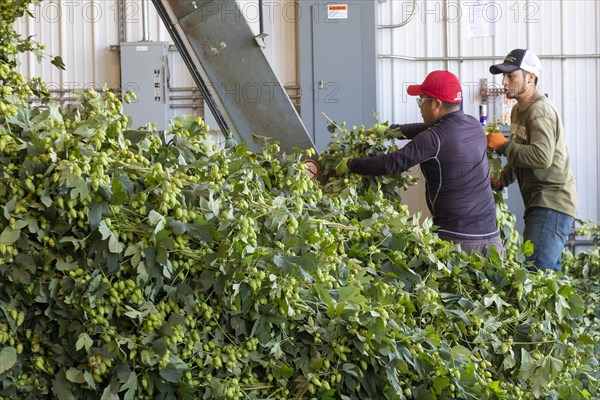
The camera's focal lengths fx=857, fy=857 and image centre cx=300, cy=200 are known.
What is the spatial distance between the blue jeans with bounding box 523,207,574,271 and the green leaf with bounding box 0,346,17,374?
2678 mm

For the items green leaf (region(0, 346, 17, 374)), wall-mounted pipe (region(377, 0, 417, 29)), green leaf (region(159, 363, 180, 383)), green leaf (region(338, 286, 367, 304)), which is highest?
wall-mounted pipe (region(377, 0, 417, 29))

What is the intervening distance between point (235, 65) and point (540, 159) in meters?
1.44

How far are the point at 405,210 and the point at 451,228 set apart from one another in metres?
0.52

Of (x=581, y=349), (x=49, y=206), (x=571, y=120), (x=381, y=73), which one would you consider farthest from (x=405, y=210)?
(x=571, y=120)

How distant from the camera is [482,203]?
11.4 feet

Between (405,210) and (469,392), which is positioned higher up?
(405,210)

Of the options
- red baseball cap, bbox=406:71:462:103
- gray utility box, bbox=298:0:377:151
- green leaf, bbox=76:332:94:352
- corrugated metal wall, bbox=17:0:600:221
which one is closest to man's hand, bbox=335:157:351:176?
red baseball cap, bbox=406:71:462:103

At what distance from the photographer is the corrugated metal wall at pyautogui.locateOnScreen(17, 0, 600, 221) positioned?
25.5 ft

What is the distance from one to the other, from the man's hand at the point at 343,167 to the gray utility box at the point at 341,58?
3.99 metres

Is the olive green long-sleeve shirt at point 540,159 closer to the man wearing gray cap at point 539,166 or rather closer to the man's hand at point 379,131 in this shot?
the man wearing gray cap at point 539,166

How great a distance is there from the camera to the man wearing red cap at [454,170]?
3395 mm

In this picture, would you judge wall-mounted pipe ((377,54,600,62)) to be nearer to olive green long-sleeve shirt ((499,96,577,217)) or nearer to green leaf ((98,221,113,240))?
olive green long-sleeve shirt ((499,96,577,217))

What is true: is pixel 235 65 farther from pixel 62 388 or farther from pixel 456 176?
pixel 62 388

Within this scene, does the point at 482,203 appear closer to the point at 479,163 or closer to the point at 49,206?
the point at 479,163
